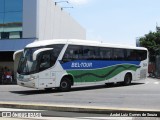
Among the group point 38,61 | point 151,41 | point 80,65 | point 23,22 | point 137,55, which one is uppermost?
point 23,22

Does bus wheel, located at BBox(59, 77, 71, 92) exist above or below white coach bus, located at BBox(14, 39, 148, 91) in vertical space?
below

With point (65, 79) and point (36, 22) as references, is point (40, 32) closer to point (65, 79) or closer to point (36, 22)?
point (36, 22)

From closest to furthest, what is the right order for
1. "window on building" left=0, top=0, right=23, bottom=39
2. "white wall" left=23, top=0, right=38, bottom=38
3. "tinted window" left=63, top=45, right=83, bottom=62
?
"tinted window" left=63, top=45, right=83, bottom=62
"white wall" left=23, top=0, right=38, bottom=38
"window on building" left=0, top=0, right=23, bottom=39

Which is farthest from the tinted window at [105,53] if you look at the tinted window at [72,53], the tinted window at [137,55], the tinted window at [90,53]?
the tinted window at [137,55]

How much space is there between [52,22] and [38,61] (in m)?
19.4

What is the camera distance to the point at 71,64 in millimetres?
24344

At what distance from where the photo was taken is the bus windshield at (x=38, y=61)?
2256 centimetres

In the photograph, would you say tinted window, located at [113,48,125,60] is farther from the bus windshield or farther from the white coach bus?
the bus windshield

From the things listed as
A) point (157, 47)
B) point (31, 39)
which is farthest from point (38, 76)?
point (157, 47)

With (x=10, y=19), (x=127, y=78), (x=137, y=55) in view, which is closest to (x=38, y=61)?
(x=127, y=78)

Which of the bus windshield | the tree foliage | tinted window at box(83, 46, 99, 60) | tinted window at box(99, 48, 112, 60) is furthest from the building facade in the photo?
the tree foliage

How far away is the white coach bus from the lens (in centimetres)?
2277

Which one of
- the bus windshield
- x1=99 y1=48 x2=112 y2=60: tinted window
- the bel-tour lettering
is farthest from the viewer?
x1=99 y1=48 x2=112 y2=60: tinted window

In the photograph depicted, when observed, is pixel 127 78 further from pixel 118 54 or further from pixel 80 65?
pixel 80 65
